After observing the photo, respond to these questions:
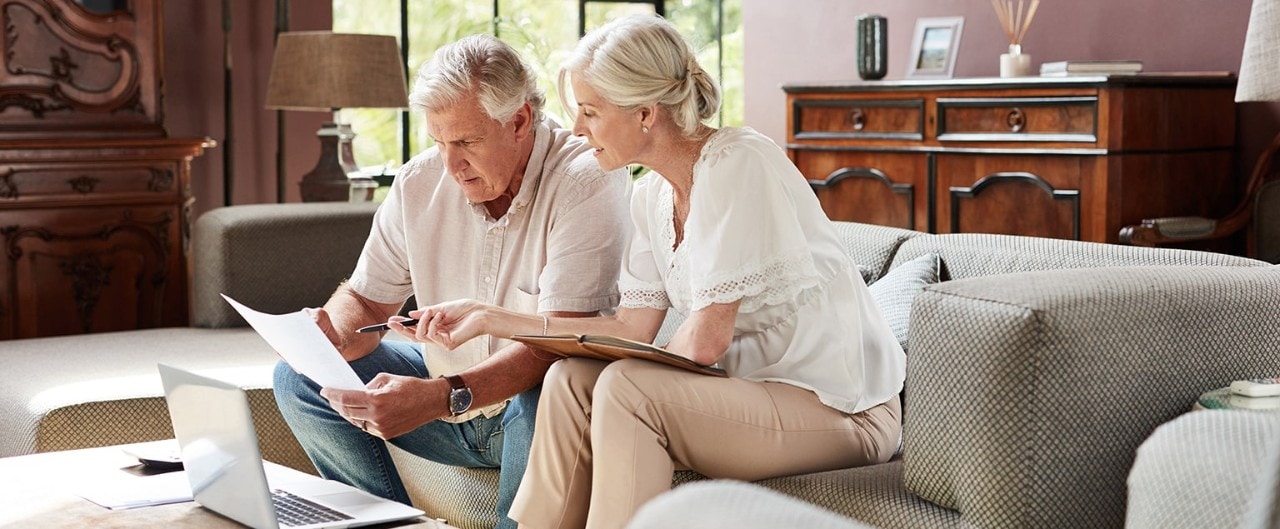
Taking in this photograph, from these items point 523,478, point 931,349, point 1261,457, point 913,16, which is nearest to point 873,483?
point 931,349

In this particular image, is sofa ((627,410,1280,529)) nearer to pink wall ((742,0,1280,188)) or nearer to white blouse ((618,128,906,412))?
white blouse ((618,128,906,412))

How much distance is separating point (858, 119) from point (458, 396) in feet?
8.36

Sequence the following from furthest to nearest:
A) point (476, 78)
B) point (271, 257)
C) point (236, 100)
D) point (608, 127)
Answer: point (236, 100) < point (271, 257) < point (476, 78) < point (608, 127)

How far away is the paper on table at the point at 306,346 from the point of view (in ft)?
6.15

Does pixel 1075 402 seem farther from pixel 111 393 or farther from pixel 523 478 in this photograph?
pixel 111 393

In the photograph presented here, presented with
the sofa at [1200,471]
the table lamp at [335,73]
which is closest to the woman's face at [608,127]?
the sofa at [1200,471]

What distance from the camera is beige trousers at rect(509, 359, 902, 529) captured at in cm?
177

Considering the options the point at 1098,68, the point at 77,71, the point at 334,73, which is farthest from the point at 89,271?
the point at 1098,68

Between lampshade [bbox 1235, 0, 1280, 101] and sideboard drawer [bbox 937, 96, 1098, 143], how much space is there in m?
2.08

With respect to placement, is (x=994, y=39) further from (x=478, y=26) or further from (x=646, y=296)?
(x=646, y=296)

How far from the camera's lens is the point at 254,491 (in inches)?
62.4

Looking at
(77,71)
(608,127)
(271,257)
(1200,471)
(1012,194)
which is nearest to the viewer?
(1200,471)

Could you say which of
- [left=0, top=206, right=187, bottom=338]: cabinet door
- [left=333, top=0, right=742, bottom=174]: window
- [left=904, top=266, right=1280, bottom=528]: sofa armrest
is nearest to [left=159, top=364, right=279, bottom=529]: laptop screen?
[left=904, top=266, right=1280, bottom=528]: sofa armrest

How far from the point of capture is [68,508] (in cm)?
171
